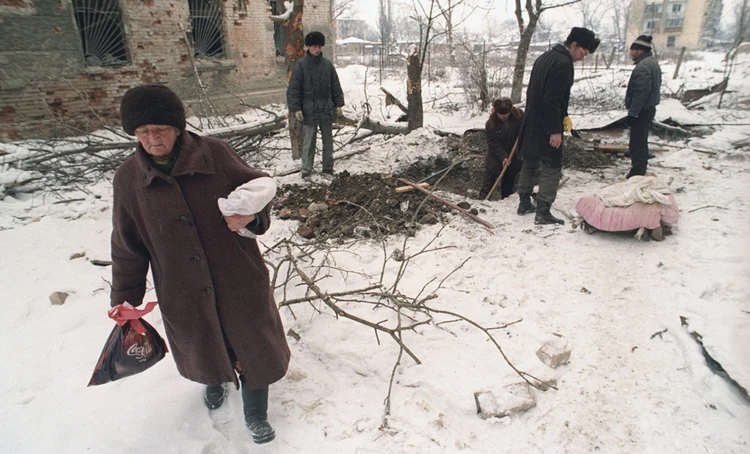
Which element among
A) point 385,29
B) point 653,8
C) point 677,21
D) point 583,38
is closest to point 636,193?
point 583,38

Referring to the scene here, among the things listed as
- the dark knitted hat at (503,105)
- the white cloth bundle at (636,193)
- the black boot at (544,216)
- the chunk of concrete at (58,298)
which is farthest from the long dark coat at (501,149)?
the chunk of concrete at (58,298)

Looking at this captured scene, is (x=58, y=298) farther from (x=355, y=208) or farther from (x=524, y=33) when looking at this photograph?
(x=524, y=33)

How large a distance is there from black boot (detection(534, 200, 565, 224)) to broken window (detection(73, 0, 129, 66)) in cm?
898

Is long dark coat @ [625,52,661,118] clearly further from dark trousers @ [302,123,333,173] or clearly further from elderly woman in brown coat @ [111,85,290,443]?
elderly woman in brown coat @ [111,85,290,443]

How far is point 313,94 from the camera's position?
17.4ft

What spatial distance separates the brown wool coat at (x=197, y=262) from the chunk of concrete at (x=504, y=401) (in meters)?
1.08

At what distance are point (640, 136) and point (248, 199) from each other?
5.08m

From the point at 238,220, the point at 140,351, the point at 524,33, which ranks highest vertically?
the point at 524,33

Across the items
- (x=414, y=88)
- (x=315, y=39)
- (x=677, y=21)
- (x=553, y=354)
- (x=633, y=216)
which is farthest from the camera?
(x=677, y=21)

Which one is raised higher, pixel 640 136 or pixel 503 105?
pixel 503 105

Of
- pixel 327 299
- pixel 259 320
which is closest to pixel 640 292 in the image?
pixel 327 299

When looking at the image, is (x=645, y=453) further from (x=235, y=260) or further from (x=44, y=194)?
(x=44, y=194)

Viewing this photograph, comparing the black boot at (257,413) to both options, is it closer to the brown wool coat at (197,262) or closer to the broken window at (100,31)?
the brown wool coat at (197,262)

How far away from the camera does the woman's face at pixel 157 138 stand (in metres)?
1.51
